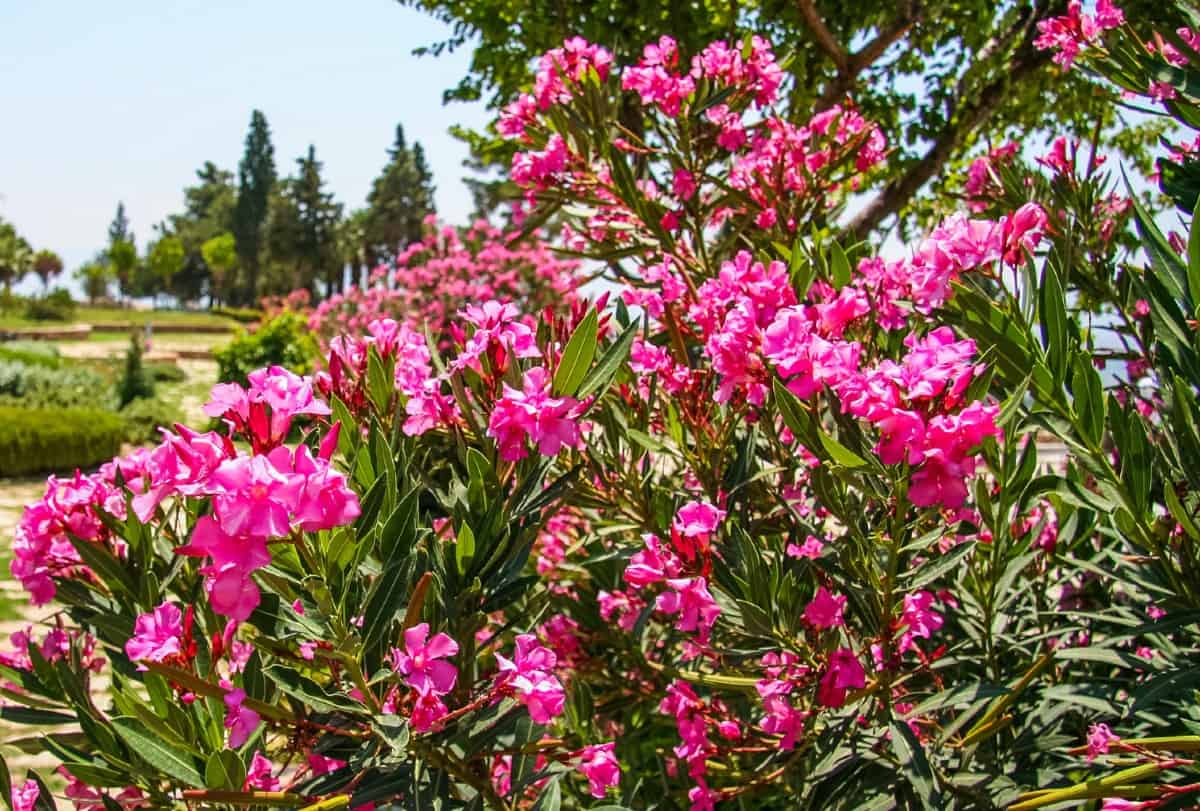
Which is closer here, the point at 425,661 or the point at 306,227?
the point at 425,661

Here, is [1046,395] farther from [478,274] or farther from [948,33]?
[478,274]

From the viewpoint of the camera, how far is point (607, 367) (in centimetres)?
105

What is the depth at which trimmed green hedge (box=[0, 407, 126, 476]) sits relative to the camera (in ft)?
30.1

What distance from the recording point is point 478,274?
1028 centimetres

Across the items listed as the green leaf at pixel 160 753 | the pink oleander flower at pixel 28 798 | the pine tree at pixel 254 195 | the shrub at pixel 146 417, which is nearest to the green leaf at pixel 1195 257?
the green leaf at pixel 160 753

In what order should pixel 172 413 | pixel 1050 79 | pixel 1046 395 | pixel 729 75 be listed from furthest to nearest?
pixel 172 413 → pixel 1050 79 → pixel 729 75 → pixel 1046 395

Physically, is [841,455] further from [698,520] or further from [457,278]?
[457,278]

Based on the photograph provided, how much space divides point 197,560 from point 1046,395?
3.81 feet

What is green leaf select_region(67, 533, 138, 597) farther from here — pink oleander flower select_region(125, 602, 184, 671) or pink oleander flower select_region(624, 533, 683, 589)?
pink oleander flower select_region(624, 533, 683, 589)

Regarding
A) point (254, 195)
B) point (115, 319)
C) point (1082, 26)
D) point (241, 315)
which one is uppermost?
point (254, 195)

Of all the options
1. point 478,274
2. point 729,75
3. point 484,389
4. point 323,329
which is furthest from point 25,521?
point 323,329

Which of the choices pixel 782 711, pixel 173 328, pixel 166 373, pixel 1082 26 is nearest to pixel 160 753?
pixel 782 711

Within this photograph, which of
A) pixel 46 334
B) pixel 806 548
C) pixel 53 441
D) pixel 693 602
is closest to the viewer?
pixel 693 602

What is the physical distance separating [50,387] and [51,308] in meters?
24.6
